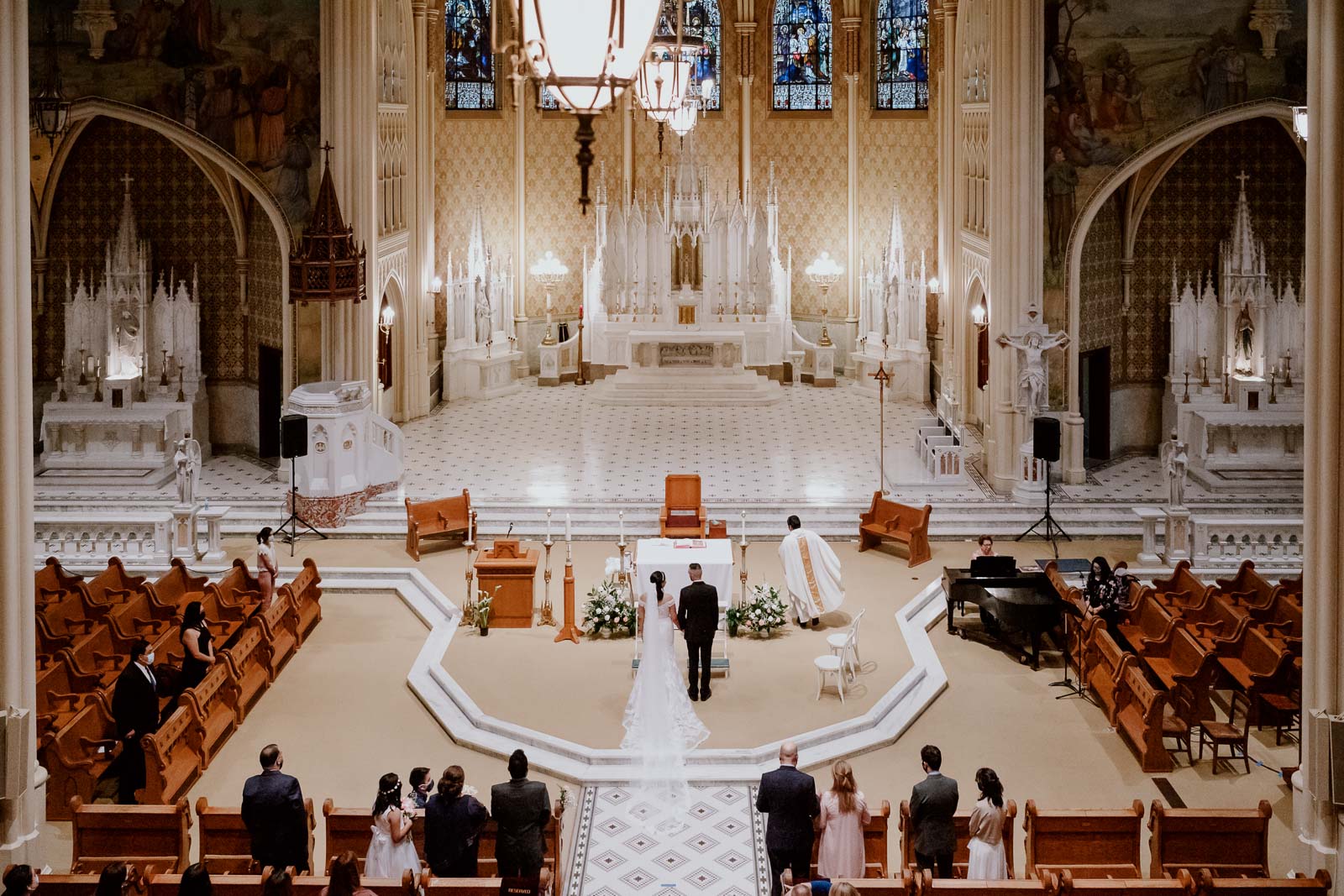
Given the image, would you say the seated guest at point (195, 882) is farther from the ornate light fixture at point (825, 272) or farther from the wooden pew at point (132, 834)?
the ornate light fixture at point (825, 272)

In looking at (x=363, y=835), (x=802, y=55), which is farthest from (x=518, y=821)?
(x=802, y=55)

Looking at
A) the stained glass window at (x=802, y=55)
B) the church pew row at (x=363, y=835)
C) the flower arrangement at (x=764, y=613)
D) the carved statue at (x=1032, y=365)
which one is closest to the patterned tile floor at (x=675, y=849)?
the church pew row at (x=363, y=835)

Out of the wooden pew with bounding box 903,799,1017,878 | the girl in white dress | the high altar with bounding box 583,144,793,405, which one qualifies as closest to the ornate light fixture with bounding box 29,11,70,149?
the high altar with bounding box 583,144,793,405

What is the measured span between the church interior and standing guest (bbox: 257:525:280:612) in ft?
0.36

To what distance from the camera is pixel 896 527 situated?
19797 mm

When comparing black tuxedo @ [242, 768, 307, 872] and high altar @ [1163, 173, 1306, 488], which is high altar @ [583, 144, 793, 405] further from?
black tuxedo @ [242, 768, 307, 872]

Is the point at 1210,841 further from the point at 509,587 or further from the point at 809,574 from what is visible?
the point at 509,587

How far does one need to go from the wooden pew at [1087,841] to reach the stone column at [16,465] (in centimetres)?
648

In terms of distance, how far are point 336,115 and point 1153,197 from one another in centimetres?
1174

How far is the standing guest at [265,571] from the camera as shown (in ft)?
52.4

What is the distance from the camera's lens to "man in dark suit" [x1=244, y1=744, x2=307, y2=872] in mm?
10281

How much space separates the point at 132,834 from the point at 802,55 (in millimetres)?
24609

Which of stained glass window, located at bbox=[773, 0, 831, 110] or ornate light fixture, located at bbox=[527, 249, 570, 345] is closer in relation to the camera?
ornate light fixture, located at bbox=[527, 249, 570, 345]

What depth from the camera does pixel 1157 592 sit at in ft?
54.0
